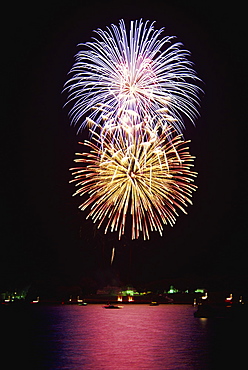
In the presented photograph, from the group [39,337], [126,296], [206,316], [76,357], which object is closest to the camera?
[76,357]

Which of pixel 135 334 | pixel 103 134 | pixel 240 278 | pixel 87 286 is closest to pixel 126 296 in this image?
pixel 87 286

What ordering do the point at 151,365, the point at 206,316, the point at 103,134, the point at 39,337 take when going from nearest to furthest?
the point at 151,365, the point at 103,134, the point at 39,337, the point at 206,316

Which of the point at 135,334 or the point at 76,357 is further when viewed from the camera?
the point at 135,334

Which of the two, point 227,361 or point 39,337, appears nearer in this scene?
point 227,361

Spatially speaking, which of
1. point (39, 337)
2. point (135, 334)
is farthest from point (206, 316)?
point (39, 337)

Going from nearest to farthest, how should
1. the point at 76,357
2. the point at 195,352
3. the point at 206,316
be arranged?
the point at 76,357 < the point at 195,352 < the point at 206,316

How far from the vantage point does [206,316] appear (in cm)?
8650

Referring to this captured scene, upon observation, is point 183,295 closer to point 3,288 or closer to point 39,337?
point 3,288

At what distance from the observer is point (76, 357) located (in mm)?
36969

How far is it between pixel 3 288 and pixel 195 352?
127244 mm

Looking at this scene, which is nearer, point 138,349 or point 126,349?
point 126,349

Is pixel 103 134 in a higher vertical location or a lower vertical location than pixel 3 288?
higher

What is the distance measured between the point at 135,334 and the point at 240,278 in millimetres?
117139

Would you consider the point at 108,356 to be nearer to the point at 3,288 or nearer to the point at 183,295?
the point at 3,288
